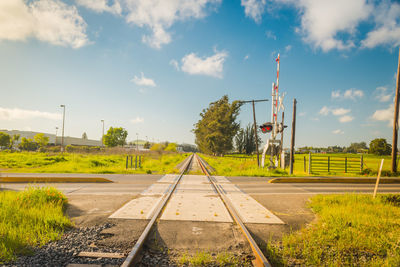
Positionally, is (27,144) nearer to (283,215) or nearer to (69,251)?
(69,251)

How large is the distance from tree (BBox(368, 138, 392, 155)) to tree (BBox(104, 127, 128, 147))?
94.3 meters

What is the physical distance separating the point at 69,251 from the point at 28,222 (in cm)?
157

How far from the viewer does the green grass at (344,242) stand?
305 centimetres

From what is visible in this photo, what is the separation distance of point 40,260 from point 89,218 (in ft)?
6.34

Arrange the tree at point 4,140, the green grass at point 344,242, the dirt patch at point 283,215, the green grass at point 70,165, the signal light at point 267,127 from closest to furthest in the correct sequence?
1. the green grass at point 344,242
2. the dirt patch at point 283,215
3. the green grass at point 70,165
4. the signal light at point 267,127
5. the tree at point 4,140

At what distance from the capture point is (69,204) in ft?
19.2

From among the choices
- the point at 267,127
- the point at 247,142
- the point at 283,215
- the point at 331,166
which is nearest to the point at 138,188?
the point at 283,215

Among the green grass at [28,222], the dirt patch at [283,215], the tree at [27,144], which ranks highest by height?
the green grass at [28,222]

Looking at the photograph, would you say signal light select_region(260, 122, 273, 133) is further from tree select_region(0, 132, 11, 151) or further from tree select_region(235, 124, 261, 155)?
tree select_region(0, 132, 11, 151)

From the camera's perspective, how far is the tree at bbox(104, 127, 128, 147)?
280 feet

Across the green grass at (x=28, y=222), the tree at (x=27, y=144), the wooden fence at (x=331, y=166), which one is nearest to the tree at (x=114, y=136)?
the tree at (x=27, y=144)

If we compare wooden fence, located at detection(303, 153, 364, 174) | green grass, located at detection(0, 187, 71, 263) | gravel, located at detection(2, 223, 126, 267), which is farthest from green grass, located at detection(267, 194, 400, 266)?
wooden fence, located at detection(303, 153, 364, 174)

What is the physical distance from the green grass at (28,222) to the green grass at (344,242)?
3.73 meters

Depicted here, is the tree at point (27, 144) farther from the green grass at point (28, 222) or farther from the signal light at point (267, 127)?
the signal light at point (267, 127)
